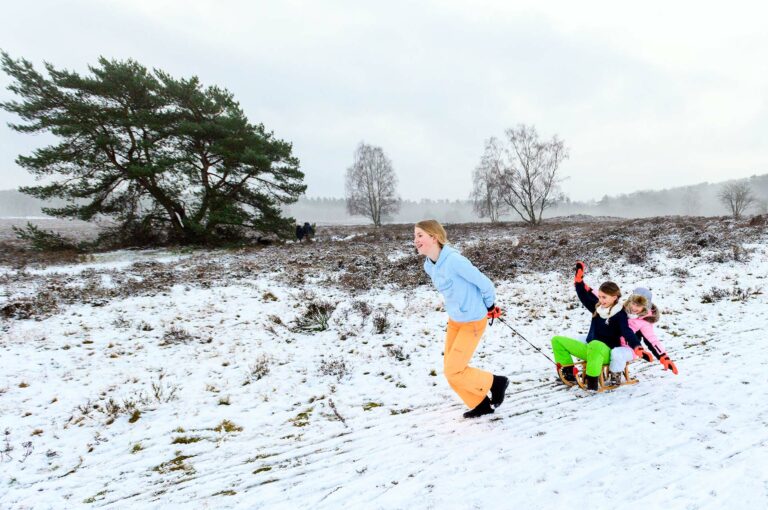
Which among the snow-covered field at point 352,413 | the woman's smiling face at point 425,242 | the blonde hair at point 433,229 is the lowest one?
the snow-covered field at point 352,413

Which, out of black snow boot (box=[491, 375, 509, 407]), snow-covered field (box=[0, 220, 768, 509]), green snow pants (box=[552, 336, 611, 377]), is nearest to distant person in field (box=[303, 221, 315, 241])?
snow-covered field (box=[0, 220, 768, 509])

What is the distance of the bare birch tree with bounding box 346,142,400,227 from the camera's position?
38781mm

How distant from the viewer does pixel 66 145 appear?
1595 cm

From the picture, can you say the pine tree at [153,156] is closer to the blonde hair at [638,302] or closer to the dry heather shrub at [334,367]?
the dry heather shrub at [334,367]

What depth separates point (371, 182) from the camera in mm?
38844

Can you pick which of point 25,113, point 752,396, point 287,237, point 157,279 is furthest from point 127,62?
point 752,396

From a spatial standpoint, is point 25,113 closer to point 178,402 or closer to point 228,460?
point 178,402

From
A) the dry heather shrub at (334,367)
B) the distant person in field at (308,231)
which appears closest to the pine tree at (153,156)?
the distant person in field at (308,231)

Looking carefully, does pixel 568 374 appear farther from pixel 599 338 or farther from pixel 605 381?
pixel 599 338

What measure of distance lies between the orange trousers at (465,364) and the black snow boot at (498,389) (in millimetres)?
190

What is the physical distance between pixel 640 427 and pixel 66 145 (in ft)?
76.0

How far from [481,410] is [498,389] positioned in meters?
0.31

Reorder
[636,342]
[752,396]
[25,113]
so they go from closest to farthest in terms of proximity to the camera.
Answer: [752,396] < [636,342] < [25,113]

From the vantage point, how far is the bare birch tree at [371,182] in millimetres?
38781
